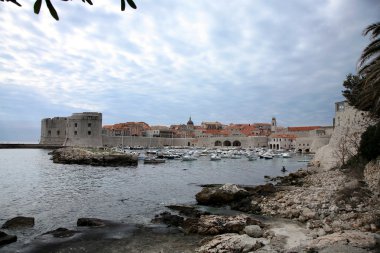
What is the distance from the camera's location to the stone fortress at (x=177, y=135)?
256 feet

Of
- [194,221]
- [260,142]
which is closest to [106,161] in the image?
[194,221]

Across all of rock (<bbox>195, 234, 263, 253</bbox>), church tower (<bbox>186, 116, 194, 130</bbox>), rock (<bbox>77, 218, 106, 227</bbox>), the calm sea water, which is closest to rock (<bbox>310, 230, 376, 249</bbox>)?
rock (<bbox>195, 234, 263, 253</bbox>)

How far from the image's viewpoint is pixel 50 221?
504 inches

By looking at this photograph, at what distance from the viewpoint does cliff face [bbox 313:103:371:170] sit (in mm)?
24344

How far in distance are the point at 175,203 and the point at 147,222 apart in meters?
4.19

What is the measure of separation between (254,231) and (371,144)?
8.92 meters

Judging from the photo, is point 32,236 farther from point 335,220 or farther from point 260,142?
A: point 260,142

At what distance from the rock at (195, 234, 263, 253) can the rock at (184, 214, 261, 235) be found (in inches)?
49.9

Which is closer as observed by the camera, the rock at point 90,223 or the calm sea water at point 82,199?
the rock at point 90,223

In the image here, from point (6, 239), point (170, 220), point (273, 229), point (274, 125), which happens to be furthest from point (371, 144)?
point (274, 125)

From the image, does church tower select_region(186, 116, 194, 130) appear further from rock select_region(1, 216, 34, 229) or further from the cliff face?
rock select_region(1, 216, 34, 229)

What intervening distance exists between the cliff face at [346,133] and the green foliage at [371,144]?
19.1 ft

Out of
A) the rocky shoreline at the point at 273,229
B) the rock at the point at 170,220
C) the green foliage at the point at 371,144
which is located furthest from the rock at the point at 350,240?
the green foliage at the point at 371,144

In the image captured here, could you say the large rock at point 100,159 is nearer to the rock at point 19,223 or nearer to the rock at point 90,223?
the rock at point 19,223
